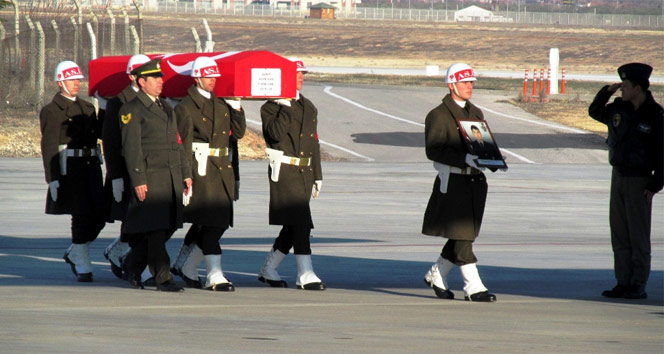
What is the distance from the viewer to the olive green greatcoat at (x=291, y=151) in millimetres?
10062

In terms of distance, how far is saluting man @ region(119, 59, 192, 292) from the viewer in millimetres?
9344

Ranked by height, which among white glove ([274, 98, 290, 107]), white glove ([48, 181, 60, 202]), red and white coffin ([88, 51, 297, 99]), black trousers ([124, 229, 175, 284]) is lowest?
black trousers ([124, 229, 175, 284])

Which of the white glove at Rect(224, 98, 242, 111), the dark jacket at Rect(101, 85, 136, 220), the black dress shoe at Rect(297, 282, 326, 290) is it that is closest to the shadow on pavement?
the black dress shoe at Rect(297, 282, 326, 290)

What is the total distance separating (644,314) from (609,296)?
3.01ft

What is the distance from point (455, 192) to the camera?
9422 millimetres

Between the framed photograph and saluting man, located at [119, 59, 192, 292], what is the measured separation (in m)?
2.30

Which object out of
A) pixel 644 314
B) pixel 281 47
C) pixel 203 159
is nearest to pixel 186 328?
Result: pixel 203 159

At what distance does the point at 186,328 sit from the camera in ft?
24.7

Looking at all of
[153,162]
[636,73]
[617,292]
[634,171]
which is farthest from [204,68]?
[617,292]

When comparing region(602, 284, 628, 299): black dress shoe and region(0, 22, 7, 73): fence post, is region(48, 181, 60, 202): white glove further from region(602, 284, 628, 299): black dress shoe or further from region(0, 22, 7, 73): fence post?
region(0, 22, 7, 73): fence post

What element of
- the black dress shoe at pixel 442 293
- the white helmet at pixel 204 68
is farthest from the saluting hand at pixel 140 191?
the black dress shoe at pixel 442 293

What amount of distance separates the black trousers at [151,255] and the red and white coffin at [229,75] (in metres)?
1.53

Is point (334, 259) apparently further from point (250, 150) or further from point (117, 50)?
point (117, 50)

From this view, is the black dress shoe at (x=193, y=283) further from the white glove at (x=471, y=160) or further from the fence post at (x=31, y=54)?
the fence post at (x=31, y=54)
